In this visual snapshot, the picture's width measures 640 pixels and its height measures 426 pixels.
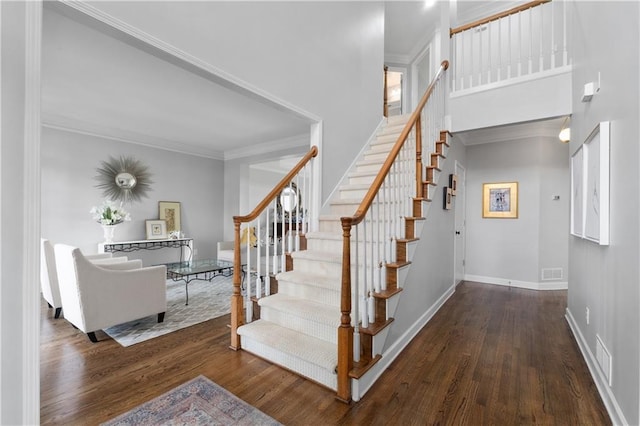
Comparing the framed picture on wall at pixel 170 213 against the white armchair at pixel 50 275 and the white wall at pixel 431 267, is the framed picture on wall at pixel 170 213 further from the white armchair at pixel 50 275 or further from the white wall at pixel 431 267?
the white wall at pixel 431 267

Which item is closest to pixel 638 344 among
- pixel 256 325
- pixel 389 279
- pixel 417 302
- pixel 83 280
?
pixel 389 279

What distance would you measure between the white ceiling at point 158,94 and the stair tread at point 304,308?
1.85 metres

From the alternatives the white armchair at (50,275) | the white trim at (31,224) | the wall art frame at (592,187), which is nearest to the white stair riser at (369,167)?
the wall art frame at (592,187)

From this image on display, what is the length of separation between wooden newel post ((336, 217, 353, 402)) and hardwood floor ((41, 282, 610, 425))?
0.11 metres

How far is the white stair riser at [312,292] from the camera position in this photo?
8.05 feet

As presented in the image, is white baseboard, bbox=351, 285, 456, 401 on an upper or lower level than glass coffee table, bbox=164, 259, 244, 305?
lower

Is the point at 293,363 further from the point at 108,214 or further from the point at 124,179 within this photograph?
the point at 124,179

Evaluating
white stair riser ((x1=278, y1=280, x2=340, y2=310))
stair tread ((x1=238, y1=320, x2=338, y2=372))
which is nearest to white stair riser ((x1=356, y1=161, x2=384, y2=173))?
white stair riser ((x1=278, y1=280, x2=340, y2=310))

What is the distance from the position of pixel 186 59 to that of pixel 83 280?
205cm

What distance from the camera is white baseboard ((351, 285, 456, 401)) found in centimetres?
185

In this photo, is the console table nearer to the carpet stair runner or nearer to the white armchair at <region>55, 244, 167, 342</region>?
the white armchair at <region>55, 244, 167, 342</region>

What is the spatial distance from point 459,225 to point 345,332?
11.6 feet

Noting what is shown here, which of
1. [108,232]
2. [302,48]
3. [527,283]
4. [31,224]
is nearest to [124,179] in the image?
[108,232]

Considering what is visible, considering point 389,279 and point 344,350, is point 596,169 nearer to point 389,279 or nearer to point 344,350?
point 389,279
